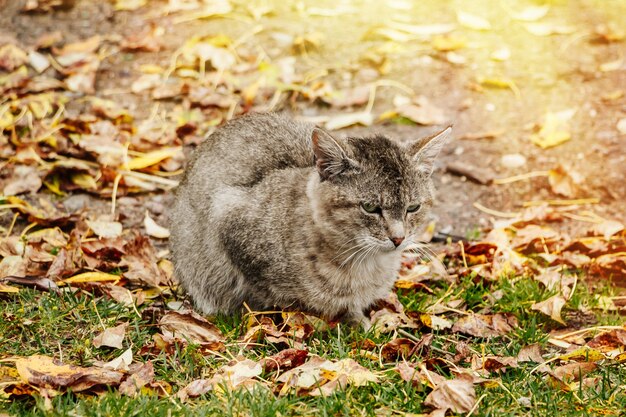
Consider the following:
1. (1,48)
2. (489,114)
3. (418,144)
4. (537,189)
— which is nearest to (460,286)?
(418,144)

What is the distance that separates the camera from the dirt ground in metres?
5.42

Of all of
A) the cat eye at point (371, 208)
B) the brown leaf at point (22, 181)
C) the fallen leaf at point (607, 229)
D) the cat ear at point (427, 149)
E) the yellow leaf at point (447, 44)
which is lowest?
the fallen leaf at point (607, 229)

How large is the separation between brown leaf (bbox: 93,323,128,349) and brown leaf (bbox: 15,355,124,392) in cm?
27

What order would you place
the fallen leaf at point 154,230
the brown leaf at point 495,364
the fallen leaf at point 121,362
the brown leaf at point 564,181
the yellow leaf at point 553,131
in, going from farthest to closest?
the yellow leaf at point 553,131, the brown leaf at point 564,181, the fallen leaf at point 154,230, the brown leaf at point 495,364, the fallen leaf at point 121,362

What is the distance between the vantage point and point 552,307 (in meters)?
4.03

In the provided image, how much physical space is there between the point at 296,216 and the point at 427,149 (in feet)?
2.36

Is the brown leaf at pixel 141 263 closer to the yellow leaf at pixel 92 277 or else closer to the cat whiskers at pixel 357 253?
the yellow leaf at pixel 92 277

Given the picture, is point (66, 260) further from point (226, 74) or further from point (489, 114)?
point (489, 114)

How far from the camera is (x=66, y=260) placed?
4.35 meters

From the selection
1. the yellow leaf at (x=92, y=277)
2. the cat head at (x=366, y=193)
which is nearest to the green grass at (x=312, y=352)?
the yellow leaf at (x=92, y=277)

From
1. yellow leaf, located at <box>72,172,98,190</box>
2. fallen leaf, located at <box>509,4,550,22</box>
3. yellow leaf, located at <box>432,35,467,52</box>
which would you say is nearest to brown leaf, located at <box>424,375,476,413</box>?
yellow leaf, located at <box>72,172,98,190</box>

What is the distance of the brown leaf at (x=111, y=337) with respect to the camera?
358 cm

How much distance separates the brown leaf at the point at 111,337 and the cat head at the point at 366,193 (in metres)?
1.06

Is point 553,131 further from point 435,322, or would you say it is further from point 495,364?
point 495,364
